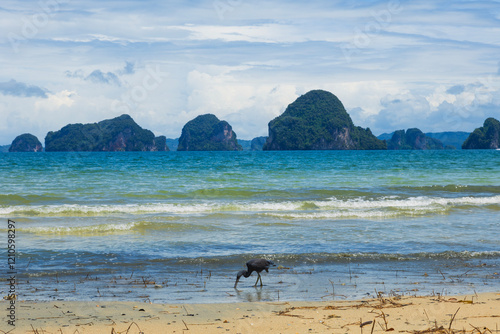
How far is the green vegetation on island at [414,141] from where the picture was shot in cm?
18512

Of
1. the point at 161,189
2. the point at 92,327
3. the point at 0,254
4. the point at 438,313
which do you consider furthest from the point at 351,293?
the point at 161,189

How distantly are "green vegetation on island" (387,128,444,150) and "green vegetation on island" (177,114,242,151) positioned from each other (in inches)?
2400

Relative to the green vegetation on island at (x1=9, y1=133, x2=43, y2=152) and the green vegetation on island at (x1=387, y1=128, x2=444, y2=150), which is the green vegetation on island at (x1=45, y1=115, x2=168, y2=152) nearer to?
the green vegetation on island at (x1=9, y1=133, x2=43, y2=152)

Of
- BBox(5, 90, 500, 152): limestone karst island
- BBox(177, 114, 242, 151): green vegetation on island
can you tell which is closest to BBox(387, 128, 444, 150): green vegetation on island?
BBox(5, 90, 500, 152): limestone karst island

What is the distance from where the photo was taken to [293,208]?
65.8 feet

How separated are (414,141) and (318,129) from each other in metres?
53.6

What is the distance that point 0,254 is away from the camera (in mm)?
10789

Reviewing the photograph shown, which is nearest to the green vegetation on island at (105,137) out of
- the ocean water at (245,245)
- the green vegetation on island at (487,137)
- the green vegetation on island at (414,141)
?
the green vegetation on island at (414,141)

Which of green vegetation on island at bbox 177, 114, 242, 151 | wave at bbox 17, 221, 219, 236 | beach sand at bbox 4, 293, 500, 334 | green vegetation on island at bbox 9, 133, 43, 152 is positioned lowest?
wave at bbox 17, 221, 219, 236

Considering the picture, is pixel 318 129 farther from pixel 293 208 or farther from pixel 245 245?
pixel 245 245

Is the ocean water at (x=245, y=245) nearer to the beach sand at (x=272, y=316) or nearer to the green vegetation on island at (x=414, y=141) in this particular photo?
the beach sand at (x=272, y=316)

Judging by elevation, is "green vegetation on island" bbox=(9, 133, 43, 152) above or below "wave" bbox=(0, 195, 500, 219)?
above

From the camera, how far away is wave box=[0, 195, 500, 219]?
17.9 meters

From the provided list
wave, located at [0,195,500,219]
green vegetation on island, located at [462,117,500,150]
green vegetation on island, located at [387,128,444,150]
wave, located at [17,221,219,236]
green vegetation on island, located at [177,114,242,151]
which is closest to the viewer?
wave, located at [17,221,219,236]
